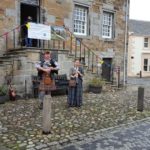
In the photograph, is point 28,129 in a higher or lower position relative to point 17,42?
lower

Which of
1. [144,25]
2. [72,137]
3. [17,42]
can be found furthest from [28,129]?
[144,25]

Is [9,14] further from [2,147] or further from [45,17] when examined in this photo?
[2,147]

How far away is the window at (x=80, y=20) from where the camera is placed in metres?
18.0

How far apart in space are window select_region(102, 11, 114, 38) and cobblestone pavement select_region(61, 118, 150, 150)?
38.6 feet

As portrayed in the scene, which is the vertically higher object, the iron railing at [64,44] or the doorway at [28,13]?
the doorway at [28,13]

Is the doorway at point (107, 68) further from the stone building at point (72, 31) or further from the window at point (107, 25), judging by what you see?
the window at point (107, 25)

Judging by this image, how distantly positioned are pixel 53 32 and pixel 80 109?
6021mm

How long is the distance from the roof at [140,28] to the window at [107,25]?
26.2 metres

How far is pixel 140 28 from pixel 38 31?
118 ft

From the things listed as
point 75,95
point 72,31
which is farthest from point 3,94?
point 72,31

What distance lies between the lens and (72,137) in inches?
302

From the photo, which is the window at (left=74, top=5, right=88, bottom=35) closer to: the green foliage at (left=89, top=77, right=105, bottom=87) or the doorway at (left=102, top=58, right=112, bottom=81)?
the doorway at (left=102, top=58, right=112, bottom=81)

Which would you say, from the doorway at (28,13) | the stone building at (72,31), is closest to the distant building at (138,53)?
the stone building at (72,31)

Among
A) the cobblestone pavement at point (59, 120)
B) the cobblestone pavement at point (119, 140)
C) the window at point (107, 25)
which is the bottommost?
the cobblestone pavement at point (119, 140)
